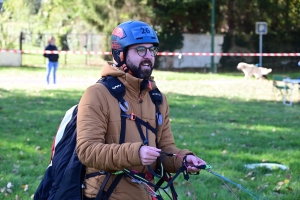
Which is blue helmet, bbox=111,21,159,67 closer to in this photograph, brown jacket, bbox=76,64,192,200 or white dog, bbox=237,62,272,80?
brown jacket, bbox=76,64,192,200

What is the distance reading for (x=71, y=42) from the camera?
129ft

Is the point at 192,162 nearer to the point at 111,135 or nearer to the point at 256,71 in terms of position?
the point at 111,135

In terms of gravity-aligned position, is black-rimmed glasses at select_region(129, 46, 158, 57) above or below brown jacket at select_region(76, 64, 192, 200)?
above

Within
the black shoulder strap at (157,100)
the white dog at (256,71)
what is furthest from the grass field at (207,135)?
the white dog at (256,71)

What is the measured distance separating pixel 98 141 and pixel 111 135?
13 centimetres

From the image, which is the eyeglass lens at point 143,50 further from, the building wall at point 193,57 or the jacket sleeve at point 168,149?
the building wall at point 193,57

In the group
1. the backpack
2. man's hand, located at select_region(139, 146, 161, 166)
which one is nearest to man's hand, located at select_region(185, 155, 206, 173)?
the backpack

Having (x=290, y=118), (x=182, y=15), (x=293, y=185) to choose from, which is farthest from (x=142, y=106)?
(x=182, y=15)

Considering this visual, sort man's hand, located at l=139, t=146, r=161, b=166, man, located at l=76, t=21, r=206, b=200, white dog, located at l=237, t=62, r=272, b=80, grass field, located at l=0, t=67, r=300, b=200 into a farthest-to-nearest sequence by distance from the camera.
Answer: white dog, located at l=237, t=62, r=272, b=80, grass field, located at l=0, t=67, r=300, b=200, man, located at l=76, t=21, r=206, b=200, man's hand, located at l=139, t=146, r=161, b=166

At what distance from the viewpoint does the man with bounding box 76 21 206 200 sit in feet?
10.2

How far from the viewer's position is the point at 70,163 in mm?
3305

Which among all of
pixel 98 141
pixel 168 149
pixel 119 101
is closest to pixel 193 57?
pixel 168 149

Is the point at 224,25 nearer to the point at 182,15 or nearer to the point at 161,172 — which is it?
the point at 182,15

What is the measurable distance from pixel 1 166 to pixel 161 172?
4310 millimetres
